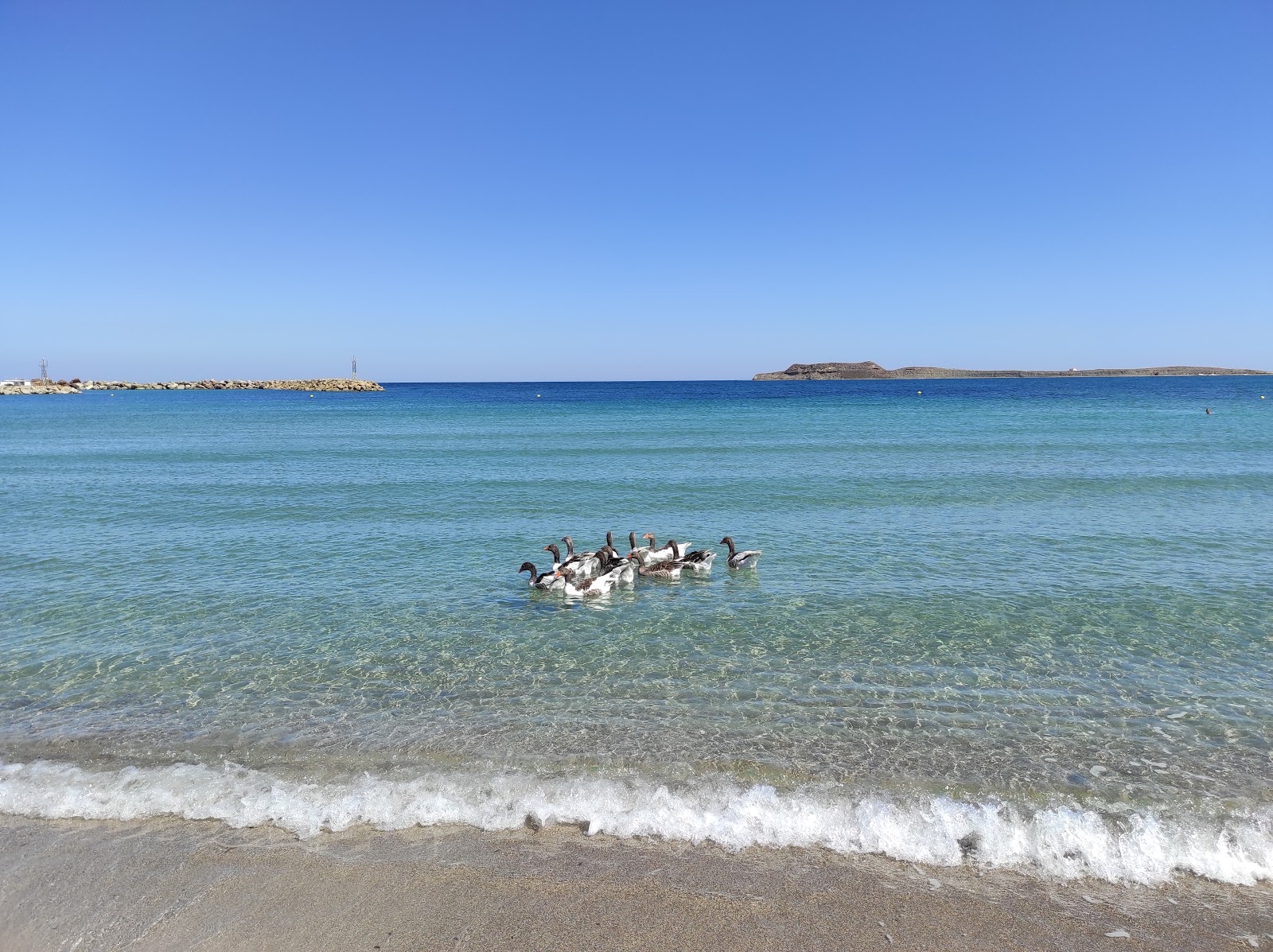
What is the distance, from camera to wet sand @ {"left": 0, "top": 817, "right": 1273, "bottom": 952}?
5297 mm

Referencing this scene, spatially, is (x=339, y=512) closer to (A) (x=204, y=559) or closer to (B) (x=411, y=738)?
(A) (x=204, y=559)

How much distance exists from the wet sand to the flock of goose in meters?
7.04

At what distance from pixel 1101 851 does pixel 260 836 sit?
7.14 m

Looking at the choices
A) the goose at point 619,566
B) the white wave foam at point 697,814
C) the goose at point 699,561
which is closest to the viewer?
the white wave foam at point 697,814

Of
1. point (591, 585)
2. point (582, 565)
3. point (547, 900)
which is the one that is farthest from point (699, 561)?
point (547, 900)

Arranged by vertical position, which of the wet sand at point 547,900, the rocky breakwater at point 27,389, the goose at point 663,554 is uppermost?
the rocky breakwater at point 27,389

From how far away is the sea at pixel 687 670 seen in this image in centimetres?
683

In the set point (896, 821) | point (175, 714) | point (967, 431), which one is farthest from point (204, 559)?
point (967, 431)

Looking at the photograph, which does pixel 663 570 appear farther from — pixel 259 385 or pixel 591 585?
pixel 259 385

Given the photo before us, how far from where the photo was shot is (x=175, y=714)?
8.95m

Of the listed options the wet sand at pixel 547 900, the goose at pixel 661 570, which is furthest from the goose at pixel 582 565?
the wet sand at pixel 547 900

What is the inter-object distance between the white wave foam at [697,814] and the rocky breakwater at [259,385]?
506 feet

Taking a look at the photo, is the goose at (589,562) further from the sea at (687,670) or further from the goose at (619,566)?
the sea at (687,670)

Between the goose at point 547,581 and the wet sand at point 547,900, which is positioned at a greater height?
the goose at point 547,581
